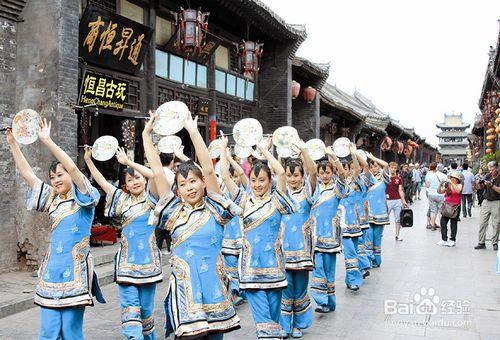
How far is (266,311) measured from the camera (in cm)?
Answer: 440

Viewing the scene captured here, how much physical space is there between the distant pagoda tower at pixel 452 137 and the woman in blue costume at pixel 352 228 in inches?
2680

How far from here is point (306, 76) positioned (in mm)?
18172

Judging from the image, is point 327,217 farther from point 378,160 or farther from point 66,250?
point 66,250

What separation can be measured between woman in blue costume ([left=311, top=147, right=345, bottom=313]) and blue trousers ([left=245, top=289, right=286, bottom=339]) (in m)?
1.53

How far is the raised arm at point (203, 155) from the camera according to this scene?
3398 millimetres

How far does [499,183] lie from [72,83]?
8379mm

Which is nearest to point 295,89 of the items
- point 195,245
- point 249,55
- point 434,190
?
point 249,55

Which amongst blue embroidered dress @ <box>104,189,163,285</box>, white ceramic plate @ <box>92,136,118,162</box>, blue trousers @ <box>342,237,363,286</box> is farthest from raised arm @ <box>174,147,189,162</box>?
blue trousers @ <box>342,237,363,286</box>

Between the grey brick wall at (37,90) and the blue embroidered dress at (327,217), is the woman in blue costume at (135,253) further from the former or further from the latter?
→ the grey brick wall at (37,90)

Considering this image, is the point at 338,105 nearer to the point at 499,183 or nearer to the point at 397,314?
the point at 499,183

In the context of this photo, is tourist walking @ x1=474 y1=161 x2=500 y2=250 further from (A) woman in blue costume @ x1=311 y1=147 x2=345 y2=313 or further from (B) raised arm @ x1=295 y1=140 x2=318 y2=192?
(B) raised arm @ x1=295 y1=140 x2=318 y2=192

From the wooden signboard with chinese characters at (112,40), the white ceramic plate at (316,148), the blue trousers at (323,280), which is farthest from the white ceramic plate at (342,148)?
the wooden signboard with chinese characters at (112,40)

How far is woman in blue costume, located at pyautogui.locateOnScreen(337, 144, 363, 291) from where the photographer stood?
23.7 ft

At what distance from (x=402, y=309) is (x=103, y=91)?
19.9 feet
